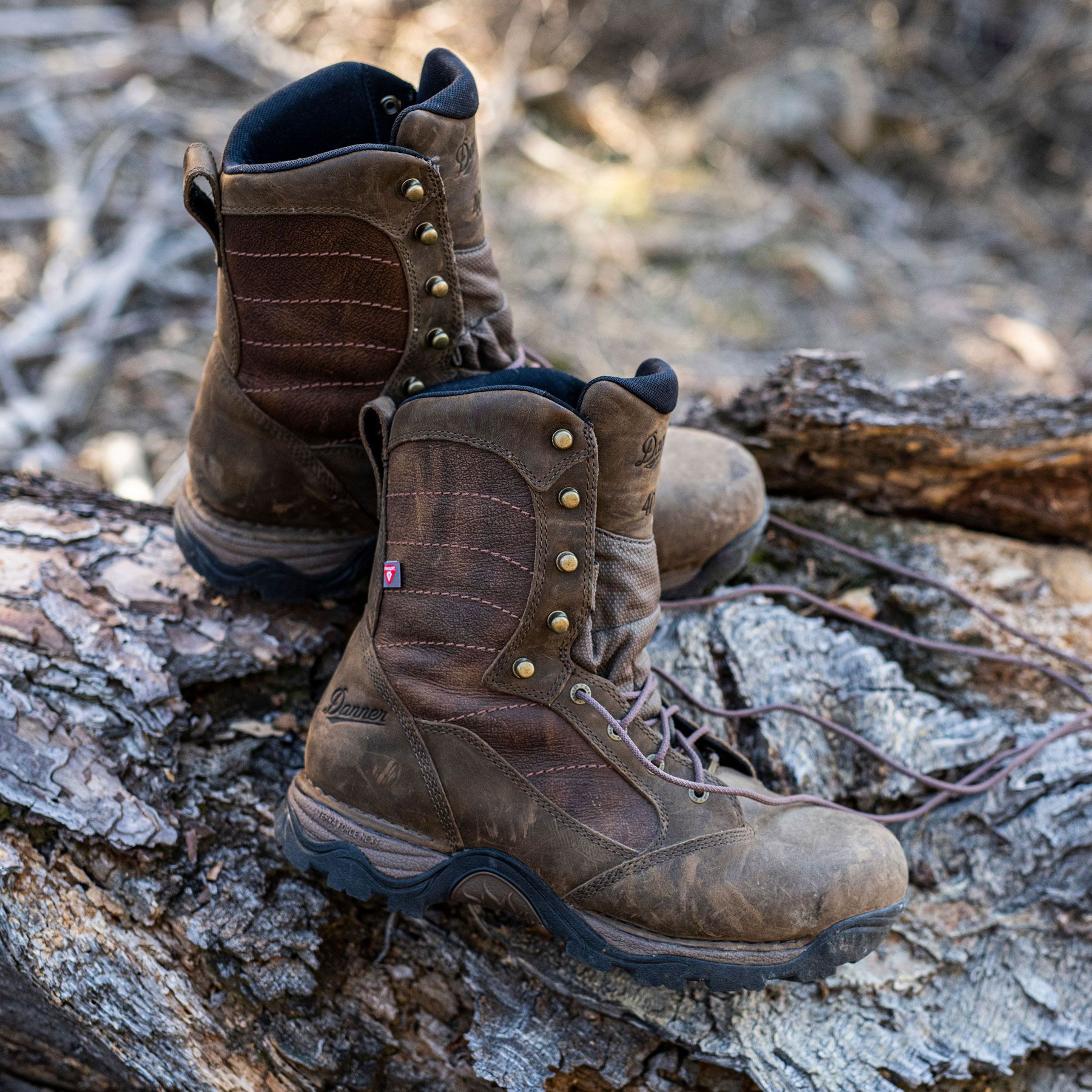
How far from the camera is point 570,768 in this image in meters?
1.57

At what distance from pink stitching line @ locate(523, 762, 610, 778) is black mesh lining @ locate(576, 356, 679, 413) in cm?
57

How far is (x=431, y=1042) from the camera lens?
1636 millimetres

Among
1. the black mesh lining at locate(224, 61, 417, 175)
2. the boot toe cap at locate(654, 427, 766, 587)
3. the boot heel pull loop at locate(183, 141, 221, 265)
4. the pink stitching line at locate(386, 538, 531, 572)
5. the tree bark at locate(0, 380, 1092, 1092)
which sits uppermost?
the black mesh lining at locate(224, 61, 417, 175)

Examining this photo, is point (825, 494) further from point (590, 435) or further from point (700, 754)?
point (590, 435)

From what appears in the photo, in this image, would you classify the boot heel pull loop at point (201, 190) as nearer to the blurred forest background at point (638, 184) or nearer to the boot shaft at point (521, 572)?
the boot shaft at point (521, 572)

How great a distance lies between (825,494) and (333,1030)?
1694 millimetres

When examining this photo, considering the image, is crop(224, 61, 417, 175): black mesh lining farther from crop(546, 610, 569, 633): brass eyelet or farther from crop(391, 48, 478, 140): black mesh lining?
crop(546, 610, 569, 633): brass eyelet

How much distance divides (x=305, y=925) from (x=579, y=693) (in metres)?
0.63

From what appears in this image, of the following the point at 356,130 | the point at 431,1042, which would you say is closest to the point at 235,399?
the point at 356,130

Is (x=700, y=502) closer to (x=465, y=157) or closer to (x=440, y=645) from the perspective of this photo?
(x=440, y=645)

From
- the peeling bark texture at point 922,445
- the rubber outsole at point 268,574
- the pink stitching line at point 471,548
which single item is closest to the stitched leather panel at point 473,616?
the pink stitching line at point 471,548

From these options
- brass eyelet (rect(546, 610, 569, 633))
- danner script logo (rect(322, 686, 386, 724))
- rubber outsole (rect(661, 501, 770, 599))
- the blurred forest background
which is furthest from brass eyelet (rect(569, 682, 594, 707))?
the blurred forest background

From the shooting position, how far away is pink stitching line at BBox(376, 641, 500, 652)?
5.02 feet

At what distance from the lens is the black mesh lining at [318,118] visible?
5.28 feet
